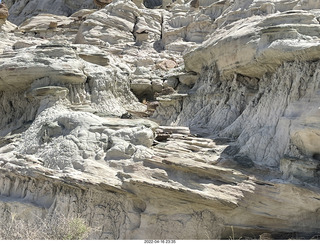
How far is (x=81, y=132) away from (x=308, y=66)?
17.2 feet

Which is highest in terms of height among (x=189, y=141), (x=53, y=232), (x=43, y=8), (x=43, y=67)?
(x=43, y=8)

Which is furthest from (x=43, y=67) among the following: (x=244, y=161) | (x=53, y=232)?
(x=244, y=161)

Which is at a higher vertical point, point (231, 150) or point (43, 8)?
point (43, 8)

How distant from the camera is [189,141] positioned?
1008cm

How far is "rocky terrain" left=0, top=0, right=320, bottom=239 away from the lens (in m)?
8.38

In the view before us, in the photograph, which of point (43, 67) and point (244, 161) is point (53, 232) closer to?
point (244, 161)

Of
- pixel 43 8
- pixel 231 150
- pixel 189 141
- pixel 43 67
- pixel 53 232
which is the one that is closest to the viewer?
pixel 53 232

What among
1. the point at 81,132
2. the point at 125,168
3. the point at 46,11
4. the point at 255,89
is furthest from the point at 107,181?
the point at 46,11

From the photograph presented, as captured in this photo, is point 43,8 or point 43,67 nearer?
point 43,67

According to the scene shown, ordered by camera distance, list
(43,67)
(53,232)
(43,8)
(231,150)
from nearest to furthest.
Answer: (53,232) → (231,150) → (43,67) → (43,8)

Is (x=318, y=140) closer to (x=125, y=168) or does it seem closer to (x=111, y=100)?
(x=125, y=168)

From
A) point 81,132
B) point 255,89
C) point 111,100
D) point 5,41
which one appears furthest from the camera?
point 5,41

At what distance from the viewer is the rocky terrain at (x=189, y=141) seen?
8.38m

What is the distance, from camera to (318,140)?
818 centimetres
